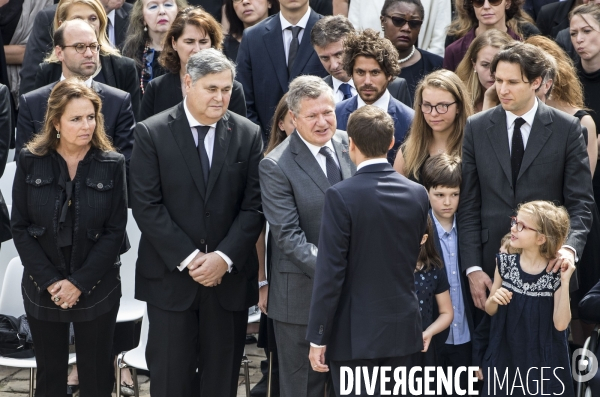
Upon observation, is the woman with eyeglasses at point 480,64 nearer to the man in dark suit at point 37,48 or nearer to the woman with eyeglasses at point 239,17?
the woman with eyeglasses at point 239,17

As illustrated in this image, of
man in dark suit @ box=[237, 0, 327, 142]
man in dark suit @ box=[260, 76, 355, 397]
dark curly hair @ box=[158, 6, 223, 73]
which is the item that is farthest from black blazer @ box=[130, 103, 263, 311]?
man in dark suit @ box=[237, 0, 327, 142]

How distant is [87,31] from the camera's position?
6422 mm

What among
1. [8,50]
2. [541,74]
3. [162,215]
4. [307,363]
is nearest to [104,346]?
[162,215]

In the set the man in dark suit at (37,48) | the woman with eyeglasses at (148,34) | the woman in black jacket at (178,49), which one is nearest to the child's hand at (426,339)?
the woman in black jacket at (178,49)

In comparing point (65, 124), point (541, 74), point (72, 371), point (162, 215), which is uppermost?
point (541, 74)

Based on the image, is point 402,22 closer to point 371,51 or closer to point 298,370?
point 371,51

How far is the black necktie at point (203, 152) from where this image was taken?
5398 mm

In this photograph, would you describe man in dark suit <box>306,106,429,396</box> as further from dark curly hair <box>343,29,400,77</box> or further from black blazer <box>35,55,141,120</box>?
black blazer <box>35,55,141,120</box>

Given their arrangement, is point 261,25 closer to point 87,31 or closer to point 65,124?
point 87,31

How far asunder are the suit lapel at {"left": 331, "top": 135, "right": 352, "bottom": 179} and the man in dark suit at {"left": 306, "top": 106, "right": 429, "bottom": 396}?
76 centimetres

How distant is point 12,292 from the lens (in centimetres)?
623

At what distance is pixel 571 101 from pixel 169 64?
9.11 ft

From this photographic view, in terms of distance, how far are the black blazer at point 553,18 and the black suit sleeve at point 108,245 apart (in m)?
3.87

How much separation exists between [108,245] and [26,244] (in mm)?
459
